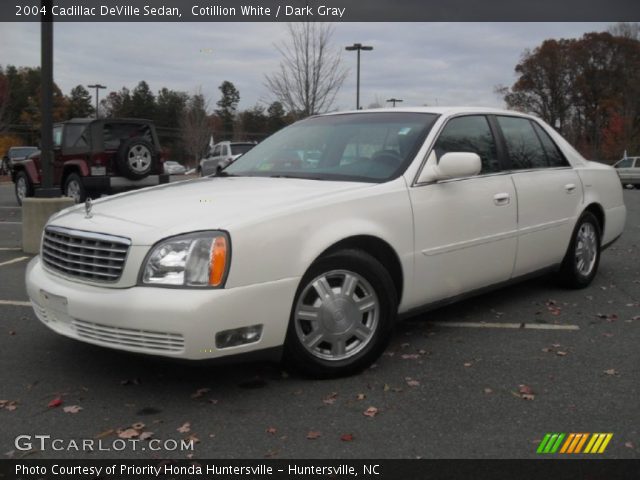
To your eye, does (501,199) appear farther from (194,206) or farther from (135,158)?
(135,158)

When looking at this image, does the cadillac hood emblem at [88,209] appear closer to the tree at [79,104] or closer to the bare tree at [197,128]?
the bare tree at [197,128]

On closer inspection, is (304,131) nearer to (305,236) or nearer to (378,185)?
(378,185)

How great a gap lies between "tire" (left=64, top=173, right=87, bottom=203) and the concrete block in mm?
4498

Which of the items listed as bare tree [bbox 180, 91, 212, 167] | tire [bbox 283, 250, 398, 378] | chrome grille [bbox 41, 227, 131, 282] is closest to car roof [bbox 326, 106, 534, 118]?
tire [bbox 283, 250, 398, 378]

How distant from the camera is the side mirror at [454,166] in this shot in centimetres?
416

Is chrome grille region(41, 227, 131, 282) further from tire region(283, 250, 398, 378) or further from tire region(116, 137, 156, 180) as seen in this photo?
tire region(116, 137, 156, 180)

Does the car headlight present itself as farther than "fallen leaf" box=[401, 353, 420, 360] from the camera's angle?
No

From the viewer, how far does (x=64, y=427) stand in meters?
3.17

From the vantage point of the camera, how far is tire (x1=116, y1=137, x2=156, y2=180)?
40.9 ft

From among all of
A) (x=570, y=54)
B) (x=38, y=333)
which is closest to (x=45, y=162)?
(x=38, y=333)

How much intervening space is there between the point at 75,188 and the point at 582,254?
32.9 feet

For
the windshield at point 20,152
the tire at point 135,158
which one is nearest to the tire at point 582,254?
the tire at point 135,158

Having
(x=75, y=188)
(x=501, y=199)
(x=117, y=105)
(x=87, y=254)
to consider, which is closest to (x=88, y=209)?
(x=87, y=254)
